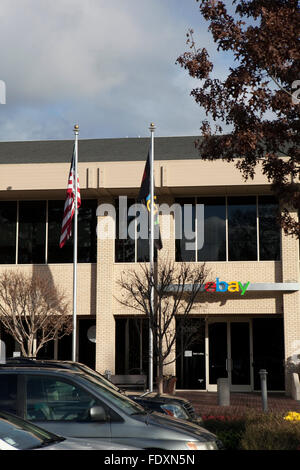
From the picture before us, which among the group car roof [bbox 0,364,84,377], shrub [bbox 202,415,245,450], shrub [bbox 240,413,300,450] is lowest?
shrub [bbox 202,415,245,450]

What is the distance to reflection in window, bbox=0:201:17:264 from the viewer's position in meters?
27.7

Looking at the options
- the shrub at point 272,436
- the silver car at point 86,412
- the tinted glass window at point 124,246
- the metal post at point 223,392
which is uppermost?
the tinted glass window at point 124,246

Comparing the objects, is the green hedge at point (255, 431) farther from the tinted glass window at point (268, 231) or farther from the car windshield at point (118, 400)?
the tinted glass window at point (268, 231)

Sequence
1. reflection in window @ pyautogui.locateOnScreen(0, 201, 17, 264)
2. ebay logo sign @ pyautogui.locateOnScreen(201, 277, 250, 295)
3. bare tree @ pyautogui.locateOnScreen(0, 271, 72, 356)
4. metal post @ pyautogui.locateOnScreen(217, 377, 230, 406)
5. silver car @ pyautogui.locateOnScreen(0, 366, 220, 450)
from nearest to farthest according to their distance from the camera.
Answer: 1. silver car @ pyautogui.locateOnScreen(0, 366, 220, 450)
2. metal post @ pyautogui.locateOnScreen(217, 377, 230, 406)
3. bare tree @ pyautogui.locateOnScreen(0, 271, 72, 356)
4. ebay logo sign @ pyautogui.locateOnScreen(201, 277, 250, 295)
5. reflection in window @ pyautogui.locateOnScreen(0, 201, 17, 264)

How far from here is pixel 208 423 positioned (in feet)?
37.5

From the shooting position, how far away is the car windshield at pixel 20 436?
5.34 metres

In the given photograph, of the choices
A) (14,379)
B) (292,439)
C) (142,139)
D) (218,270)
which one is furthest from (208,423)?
(142,139)

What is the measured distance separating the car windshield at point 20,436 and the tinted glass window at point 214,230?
20.7 m

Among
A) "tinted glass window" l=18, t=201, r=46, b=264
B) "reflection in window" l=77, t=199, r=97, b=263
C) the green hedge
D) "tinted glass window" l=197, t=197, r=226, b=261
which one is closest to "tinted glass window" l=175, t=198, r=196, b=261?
"tinted glass window" l=197, t=197, r=226, b=261

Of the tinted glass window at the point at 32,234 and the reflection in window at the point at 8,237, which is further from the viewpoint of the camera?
the reflection in window at the point at 8,237

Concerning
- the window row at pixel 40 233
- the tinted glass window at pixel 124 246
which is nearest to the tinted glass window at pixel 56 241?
the window row at pixel 40 233

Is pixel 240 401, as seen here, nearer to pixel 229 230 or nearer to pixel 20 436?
pixel 229 230

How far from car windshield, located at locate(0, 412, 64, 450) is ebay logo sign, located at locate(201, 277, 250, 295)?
64.3 ft

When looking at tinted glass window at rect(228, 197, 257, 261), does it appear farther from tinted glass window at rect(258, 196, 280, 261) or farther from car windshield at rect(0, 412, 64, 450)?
car windshield at rect(0, 412, 64, 450)
